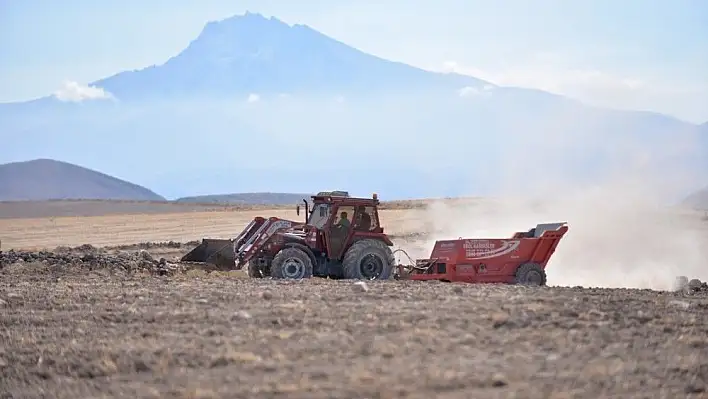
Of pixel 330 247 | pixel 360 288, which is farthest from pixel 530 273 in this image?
pixel 360 288

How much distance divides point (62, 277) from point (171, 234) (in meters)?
30.5

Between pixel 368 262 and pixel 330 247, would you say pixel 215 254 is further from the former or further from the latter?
pixel 368 262

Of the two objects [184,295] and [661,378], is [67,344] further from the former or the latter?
[661,378]

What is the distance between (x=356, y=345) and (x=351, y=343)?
5.1 inches

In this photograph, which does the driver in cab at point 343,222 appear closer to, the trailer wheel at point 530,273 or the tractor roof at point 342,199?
the tractor roof at point 342,199

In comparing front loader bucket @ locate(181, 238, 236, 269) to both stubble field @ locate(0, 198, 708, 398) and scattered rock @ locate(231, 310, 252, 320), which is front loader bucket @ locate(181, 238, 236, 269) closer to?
stubble field @ locate(0, 198, 708, 398)

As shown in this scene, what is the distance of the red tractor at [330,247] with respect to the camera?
20.6 m

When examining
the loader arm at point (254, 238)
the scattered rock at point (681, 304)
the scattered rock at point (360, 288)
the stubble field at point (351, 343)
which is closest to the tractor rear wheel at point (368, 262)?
the loader arm at point (254, 238)

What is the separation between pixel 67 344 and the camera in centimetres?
1033

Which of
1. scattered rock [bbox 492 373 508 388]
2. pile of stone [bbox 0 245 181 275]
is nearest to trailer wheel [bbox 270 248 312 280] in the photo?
pile of stone [bbox 0 245 181 275]

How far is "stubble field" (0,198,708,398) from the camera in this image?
25.9ft

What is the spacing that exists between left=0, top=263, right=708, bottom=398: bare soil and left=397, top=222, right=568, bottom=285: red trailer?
6867mm

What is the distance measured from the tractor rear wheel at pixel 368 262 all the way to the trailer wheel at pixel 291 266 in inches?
36.5

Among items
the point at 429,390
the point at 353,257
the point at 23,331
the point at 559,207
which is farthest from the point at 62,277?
the point at 559,207
